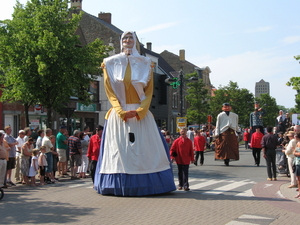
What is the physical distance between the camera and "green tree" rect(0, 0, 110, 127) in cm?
1702

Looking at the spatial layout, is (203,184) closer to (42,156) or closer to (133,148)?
(133,148)

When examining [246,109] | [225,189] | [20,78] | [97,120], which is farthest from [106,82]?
[246,109]

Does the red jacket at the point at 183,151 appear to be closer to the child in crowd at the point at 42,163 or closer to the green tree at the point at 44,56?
the child in crowd at the point at 42,163

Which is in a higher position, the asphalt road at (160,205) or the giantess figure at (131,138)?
the giantess figure at (131,138)

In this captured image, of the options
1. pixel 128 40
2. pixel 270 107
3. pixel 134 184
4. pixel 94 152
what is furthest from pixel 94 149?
pixel 270 107

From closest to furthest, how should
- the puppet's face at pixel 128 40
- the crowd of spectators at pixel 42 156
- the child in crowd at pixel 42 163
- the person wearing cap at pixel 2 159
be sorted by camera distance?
the puppet's face at pixel 128 40
the person wearing cap at pixel 2 159
the crowd of spectators at pixel 42 156
the child in crowd at pixel 42 163

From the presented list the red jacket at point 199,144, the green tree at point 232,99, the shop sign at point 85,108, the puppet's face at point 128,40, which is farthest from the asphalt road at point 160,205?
the green tree at point 232,99

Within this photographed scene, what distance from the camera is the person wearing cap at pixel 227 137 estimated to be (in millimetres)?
17747

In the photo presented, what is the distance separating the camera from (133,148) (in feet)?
32.3

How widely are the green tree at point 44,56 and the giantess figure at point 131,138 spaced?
6.86 metres

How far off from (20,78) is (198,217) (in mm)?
11861

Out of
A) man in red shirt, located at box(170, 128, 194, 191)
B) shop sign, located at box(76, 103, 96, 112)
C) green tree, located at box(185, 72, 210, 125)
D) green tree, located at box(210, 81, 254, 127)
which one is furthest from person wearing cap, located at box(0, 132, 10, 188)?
green tree, located at box(210, 81, 254, 127)

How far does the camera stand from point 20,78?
1714 centimetres

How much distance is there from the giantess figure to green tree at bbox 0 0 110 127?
270 inches
